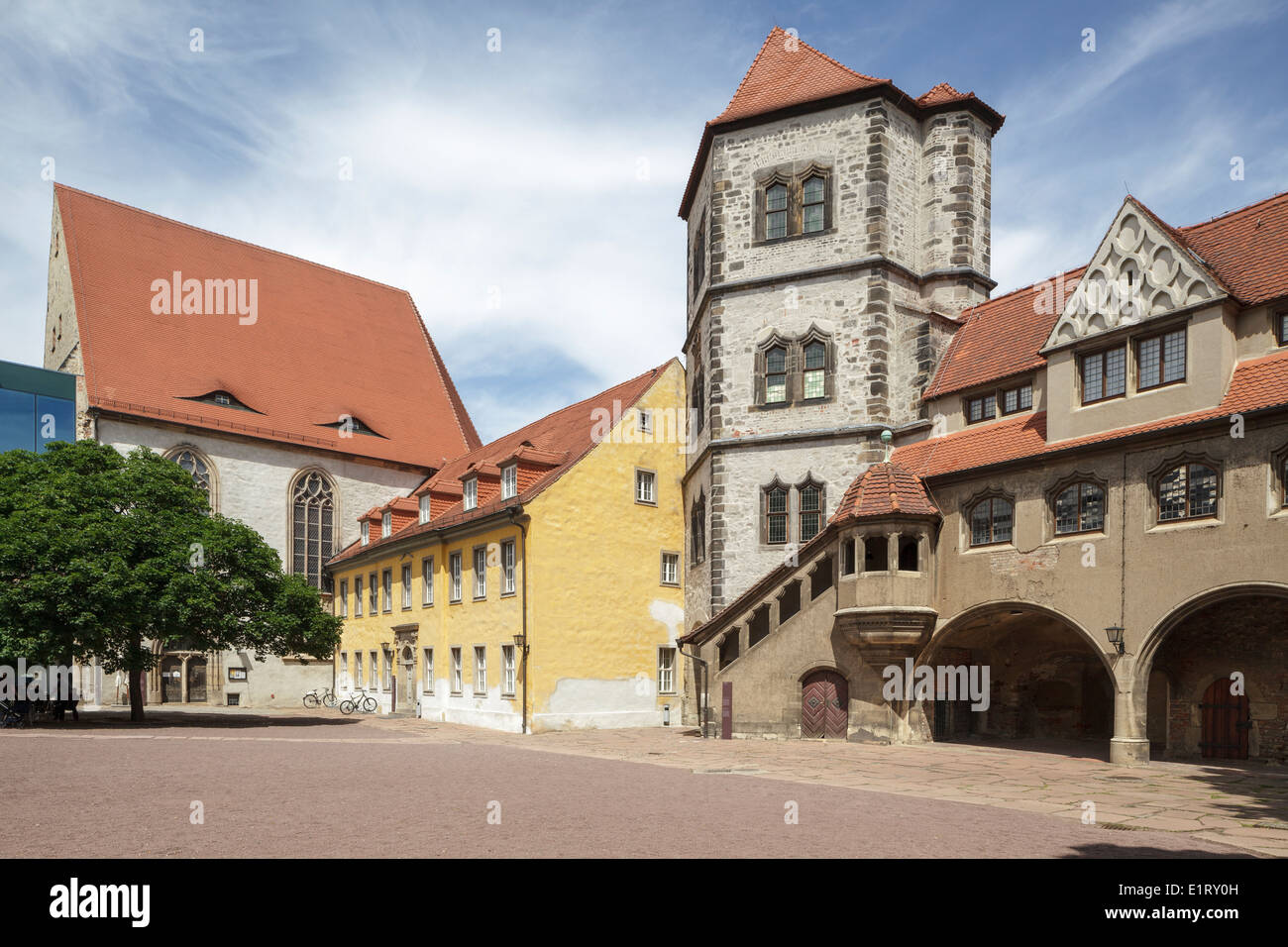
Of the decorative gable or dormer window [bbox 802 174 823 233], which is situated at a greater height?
dormer window [bbox 802 174 823 233]

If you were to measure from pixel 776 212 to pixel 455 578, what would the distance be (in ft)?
49.4

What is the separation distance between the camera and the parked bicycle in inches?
1704

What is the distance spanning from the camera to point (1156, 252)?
19.5 metres

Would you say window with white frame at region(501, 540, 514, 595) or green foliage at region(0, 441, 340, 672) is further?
window with white frame at region(501, 540, 514, 595)

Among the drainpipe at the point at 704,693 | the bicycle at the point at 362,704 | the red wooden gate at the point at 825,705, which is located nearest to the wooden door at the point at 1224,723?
Result: the red wooden gate at the point at 825,705

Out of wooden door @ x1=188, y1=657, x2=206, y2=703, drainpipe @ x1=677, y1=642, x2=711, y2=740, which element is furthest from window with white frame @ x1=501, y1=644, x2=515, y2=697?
wooden door @ x1=188, y1=657, x2=206, y2=703

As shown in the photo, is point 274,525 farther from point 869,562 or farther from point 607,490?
point 869,562

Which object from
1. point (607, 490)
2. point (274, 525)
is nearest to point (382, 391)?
point (274, 525)

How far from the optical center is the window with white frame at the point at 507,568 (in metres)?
29.8

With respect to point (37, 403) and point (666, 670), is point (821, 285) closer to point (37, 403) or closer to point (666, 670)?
point (666, 670)

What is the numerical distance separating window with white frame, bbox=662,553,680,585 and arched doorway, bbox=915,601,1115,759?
1002cm

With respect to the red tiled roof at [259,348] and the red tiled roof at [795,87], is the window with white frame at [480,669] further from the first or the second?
the red tiled roof at [259,348]

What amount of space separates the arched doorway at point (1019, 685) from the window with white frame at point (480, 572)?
13.8 meters

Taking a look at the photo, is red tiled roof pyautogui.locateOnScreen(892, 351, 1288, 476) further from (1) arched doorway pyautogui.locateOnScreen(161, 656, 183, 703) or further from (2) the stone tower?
(1) arched doorway pyautogui.locateOnScreen(161, 656, 183, 703)
